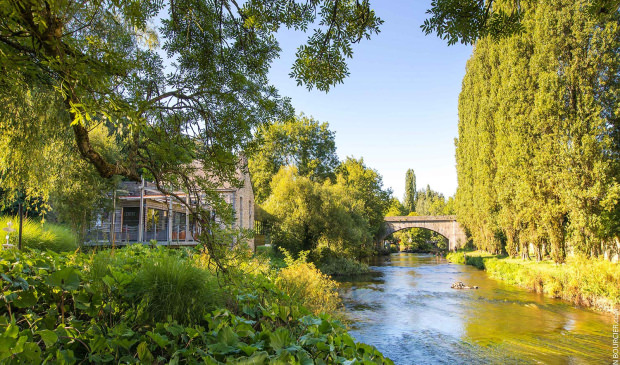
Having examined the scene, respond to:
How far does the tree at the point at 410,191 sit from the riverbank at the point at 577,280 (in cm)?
6291

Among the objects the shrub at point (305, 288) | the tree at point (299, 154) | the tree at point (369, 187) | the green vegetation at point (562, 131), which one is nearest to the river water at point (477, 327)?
the shrub at point (305, 288)

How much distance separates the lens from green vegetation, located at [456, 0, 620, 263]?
14.4 meters

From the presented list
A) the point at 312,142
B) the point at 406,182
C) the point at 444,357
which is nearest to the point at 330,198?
the point at 312,142

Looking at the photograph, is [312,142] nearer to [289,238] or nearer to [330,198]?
[330,198]

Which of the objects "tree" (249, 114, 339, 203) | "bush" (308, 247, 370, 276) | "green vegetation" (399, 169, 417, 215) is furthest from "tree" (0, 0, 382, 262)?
"green vegetation" (399, 169, 417, 215)

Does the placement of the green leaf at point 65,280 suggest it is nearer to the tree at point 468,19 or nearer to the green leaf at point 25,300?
the green leaf at point 25,300

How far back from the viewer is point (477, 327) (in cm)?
1117

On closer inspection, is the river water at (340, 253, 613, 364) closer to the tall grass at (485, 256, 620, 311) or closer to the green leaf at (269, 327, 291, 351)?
the tall grass at (485, 256, 620, 311)

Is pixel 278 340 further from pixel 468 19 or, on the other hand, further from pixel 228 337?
pixel 468 19

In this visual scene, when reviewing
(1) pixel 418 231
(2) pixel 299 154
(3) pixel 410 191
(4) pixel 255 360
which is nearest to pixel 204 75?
(4) pixel 255 360

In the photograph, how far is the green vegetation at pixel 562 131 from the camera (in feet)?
47.1

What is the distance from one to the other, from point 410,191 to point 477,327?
246ft

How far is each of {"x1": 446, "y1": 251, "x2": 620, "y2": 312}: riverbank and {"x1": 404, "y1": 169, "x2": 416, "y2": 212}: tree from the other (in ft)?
206

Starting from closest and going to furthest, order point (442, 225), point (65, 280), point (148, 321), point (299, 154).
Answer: point (65, 280) < point (148, 321) < point (299, 154) < point (442, 225)
